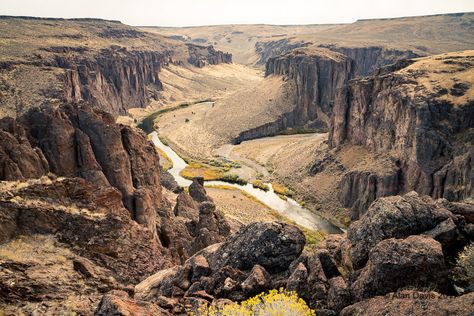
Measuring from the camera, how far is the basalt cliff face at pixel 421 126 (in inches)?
2100

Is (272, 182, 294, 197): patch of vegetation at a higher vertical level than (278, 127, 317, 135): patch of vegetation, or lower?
lower

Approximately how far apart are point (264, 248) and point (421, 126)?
4512 centimetres

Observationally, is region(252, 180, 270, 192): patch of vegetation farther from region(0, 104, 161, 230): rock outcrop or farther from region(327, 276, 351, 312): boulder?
region(327, 276, 351, 312): boulder

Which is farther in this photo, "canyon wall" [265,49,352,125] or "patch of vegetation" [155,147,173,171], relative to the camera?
"canyon wall" [265,49,352,125]

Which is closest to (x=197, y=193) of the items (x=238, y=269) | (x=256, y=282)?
(x=238, y=269)

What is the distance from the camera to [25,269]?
57.1 ft

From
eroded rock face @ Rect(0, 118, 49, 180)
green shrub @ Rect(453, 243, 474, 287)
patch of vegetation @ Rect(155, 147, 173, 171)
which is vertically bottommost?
patch of vegetation @ Rect(155, 147, 173, 171)

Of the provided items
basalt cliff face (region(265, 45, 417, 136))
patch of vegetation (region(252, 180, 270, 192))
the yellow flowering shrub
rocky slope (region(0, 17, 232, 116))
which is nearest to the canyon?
the yellow flowering shrub

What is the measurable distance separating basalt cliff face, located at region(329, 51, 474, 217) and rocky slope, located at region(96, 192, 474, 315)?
33.3 m

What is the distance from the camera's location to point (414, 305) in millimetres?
12906

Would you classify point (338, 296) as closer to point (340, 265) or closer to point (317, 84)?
point (340, 265)

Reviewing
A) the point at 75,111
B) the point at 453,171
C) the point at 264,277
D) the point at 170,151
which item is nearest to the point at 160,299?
the point at 264,277

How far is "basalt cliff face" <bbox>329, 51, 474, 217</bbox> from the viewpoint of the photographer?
53.3 meters

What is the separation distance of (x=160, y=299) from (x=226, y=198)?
52.9 meters
